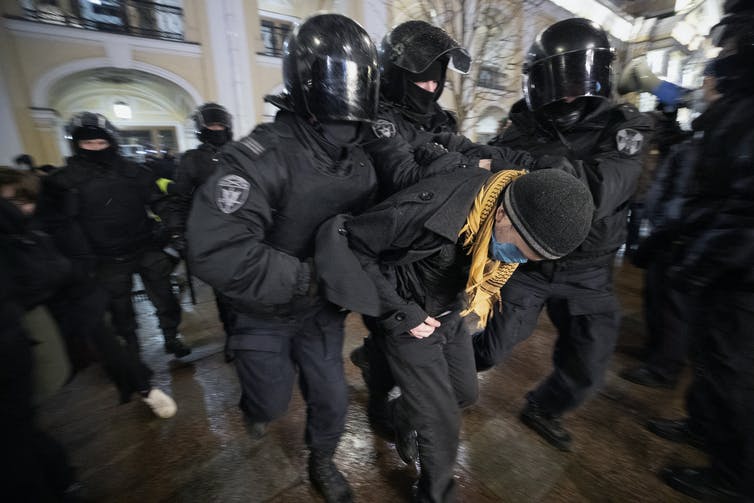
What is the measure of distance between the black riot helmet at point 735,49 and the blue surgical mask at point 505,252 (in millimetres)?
1233

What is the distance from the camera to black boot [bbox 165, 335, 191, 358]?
301 centimetres

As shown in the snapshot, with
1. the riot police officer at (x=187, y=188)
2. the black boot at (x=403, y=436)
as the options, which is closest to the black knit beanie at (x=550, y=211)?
the black boot at (x=403, y=436)

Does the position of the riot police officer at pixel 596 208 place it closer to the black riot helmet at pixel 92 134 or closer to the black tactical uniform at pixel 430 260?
the black tactical uniform at pixel 430 260

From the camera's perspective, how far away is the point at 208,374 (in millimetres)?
2812

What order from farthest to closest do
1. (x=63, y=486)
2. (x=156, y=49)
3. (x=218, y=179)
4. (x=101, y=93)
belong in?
(x=101, y=93)
(x=156, y=49)
(x=63, y=486)
(x=218, y=179)

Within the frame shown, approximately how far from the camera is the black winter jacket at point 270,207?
1.28 m

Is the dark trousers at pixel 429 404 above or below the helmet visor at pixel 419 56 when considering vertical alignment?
below

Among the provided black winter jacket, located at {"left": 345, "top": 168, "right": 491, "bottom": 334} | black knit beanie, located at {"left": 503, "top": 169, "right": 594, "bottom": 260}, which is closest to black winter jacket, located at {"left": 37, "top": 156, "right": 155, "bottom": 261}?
black winter jacket, located at {"left": 345, "top": 168, "right": 491, "bottom": 334}

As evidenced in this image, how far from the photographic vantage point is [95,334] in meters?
2.04

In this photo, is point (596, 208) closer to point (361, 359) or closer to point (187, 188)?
point (361, 359)

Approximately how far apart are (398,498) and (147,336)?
2.91 meters

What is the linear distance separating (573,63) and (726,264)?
113 cm

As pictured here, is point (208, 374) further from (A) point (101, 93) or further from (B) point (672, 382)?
(A) point (101, 93)

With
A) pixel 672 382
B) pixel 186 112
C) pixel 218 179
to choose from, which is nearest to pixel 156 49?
pixel 186 112
